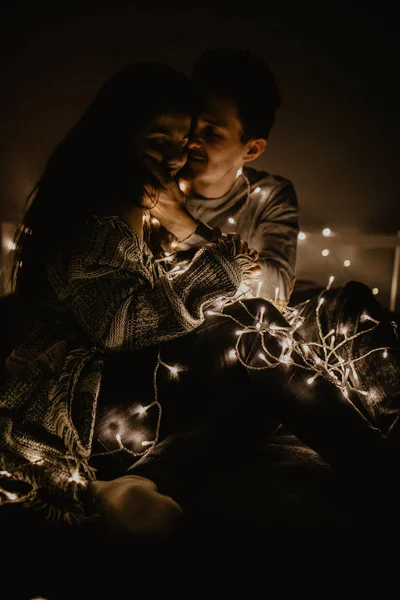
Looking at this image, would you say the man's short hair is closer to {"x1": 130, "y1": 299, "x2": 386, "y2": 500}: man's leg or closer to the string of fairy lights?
the string of fairy lights

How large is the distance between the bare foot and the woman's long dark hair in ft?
1.64

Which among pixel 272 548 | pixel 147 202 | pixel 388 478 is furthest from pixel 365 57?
pixel 272 548

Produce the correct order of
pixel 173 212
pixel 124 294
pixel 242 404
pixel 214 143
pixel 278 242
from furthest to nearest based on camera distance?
pixel 278 242, pixel 214 143, pixel 173 212, pixel 242 404, pixel 124 294

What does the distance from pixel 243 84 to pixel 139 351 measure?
0.99 m

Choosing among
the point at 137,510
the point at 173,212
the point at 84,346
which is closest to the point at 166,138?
the point at 173,212

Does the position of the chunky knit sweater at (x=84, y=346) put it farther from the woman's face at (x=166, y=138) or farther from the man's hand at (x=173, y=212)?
the man's hand at (x=173, y=212)

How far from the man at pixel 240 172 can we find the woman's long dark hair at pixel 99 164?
0.40 meters

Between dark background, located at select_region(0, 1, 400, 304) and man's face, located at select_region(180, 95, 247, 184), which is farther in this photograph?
dark background, located at select_region(0, 1, 400, 304)

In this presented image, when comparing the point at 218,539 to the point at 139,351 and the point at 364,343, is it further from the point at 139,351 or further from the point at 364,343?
the point at 364,343

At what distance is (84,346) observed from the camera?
4.04 feet

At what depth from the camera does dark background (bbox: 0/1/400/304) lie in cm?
226

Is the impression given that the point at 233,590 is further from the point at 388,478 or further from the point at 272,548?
the point at 388,478

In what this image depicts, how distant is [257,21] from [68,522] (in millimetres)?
1991

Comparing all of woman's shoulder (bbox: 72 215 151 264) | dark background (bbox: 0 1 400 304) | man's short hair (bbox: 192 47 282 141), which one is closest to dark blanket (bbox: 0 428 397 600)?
woman's shoulder (bbox: 72 215 151 264)
